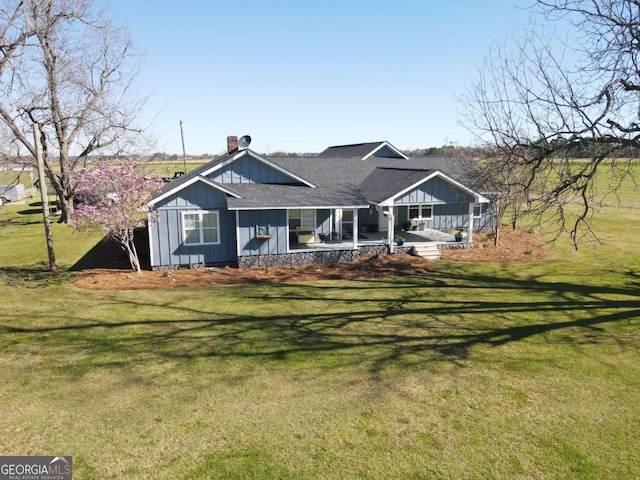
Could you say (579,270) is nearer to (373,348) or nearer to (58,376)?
(373,348)

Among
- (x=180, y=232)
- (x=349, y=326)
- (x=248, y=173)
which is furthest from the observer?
(x=248, y=173)

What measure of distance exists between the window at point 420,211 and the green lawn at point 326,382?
11343 mm

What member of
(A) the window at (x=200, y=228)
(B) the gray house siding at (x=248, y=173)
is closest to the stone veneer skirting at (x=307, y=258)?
(A) the window at (x=200, y=228)

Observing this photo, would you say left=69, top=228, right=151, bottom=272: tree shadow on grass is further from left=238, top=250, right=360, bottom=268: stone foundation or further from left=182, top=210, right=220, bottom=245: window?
left=238, top=250, right=360, bottom=268: stone foundation

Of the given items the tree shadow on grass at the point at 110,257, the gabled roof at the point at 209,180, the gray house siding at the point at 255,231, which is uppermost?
the gabled roof at the point at 209,180

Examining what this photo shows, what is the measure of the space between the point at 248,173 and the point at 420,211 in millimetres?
11385

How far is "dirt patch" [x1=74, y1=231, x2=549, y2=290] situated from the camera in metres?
18.2

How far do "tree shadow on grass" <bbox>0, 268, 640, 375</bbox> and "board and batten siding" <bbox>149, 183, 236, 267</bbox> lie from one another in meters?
4.01

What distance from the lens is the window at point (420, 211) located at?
2788 cm

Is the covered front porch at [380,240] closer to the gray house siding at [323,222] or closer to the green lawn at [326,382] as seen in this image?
the gray house siding at [323,222]

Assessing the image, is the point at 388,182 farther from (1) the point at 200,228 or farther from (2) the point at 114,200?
(2) the point at 114,200

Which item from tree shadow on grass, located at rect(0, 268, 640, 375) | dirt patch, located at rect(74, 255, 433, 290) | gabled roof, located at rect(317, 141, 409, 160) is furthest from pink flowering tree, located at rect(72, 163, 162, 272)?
gabled roof, located at rect(317, 141, 409, 160)

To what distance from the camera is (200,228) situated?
67.1ft

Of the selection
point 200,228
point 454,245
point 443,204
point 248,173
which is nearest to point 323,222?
point 248,173
